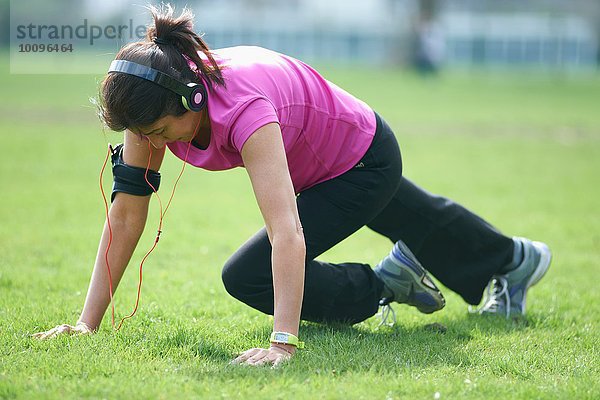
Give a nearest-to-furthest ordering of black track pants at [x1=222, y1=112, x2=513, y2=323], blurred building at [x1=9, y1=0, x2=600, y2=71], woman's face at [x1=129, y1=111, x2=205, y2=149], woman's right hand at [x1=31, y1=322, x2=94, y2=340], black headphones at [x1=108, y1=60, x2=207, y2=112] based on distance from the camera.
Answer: black headphones at [x1=108, y1=60, x2=207, y2=112]
woman's face at [x1=129, y1=111, x2=205, y2=149]
woman's right hand at [x1=31, y1=322, x2=94, y2=340]
black track pants at [x1=222, y1=112, x2=513, y2=323]
blurred building at [x1=9, y1=0, x2=600, y2=71]

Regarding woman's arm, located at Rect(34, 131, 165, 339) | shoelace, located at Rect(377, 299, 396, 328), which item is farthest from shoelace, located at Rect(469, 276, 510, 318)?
woman's arm, located at Rect(34, 131, 165, 339)

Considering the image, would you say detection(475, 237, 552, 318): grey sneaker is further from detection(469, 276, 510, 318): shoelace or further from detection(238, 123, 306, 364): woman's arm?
detection(238, 123, 306, 364): woman's arm

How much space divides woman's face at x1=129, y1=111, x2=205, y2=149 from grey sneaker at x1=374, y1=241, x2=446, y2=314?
1.43 m

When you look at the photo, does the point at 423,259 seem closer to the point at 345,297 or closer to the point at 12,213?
the point at 345,297

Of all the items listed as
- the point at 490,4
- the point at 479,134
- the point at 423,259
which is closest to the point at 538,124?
the point at 479,134

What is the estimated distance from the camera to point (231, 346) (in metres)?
4.12

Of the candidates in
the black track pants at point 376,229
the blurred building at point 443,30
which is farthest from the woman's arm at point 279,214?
the blurred building at point 443,30

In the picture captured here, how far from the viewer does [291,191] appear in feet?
11.6

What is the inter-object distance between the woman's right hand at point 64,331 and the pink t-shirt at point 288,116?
0.97 metres

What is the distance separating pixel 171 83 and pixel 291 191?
2.13 feet

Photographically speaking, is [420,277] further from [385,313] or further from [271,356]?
[271,356]

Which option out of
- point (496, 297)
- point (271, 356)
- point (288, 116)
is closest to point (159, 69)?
point (288, 116)

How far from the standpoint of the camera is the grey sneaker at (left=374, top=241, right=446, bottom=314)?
458 centimetres

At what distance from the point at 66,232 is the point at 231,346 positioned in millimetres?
3445
